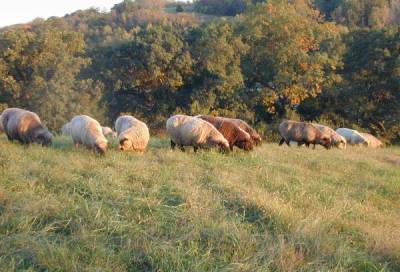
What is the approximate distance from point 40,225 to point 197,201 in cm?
230

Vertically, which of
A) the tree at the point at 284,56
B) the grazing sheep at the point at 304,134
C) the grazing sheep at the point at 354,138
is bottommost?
the grazing sheep at the point at 354,138

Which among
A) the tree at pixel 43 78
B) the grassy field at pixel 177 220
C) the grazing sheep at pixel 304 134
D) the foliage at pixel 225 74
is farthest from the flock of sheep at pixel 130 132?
the tree at pixel 43 78

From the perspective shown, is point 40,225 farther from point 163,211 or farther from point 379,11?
point 379,11

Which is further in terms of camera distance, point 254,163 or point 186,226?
point 254,163

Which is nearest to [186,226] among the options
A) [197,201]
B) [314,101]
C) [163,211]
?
[163,211]

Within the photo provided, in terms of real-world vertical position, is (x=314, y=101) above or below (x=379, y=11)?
below

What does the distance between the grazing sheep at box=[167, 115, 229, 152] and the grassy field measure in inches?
122

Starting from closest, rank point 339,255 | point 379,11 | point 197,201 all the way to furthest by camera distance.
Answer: point 339,255
point 197,201
point 379,11

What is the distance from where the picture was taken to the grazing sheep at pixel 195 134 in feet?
45.1

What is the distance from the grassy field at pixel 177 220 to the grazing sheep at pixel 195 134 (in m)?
3.10

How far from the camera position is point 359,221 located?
7.88m

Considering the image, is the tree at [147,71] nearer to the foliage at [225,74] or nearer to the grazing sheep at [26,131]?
the foliage at [225,74]

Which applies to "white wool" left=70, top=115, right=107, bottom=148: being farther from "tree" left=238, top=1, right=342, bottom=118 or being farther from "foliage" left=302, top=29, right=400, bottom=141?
"foliage" left=302, top=29, right=400, bottom=141

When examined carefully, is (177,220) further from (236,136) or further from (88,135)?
(236,136)
